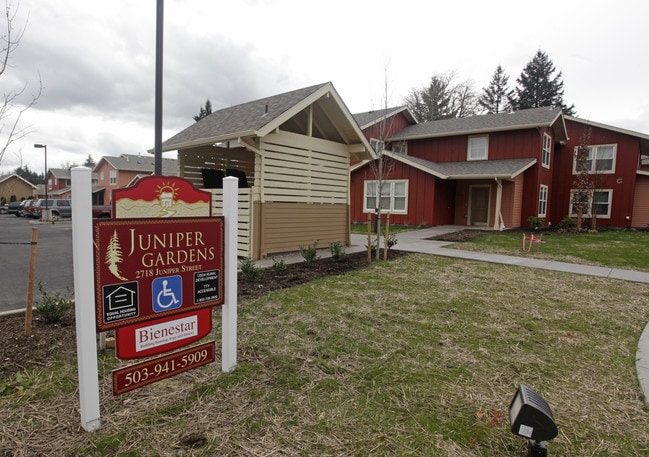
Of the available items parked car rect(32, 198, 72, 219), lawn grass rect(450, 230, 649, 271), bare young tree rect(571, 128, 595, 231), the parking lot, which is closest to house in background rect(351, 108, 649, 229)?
bare young tree rect(571, 128, 595, 231)

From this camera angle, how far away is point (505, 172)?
54.2ft

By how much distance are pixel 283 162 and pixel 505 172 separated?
A: 39.3 feet

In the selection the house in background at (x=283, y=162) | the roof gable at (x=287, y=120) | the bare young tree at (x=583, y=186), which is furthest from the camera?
the bare young tree at (x=583, y=186)

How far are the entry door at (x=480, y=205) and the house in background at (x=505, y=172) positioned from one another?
0.05 metres

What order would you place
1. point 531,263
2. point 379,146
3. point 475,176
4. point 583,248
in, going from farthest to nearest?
point 475,176, point 583,248, point 379,146, point 531,263

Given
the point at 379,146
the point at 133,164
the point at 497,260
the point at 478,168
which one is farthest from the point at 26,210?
the point at 497,260

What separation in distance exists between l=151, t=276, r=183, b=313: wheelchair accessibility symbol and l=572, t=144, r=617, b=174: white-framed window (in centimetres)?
2273

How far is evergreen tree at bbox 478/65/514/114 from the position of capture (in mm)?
44562

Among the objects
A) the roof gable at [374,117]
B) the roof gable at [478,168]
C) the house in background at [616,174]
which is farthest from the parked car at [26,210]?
the house in background at [616,174]

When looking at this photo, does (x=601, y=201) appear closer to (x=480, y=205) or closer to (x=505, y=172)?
(x=480, y=205)

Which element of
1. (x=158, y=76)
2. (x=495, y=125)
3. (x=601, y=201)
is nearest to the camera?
(x=158, y=76)

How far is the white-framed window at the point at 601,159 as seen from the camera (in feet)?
63.8

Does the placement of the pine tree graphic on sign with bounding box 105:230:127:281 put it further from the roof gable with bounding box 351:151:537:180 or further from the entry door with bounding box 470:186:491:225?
the entry door with bounding box 470:186:491:225

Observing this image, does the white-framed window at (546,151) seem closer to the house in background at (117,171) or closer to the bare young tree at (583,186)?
the bare young tree at (583,186)
